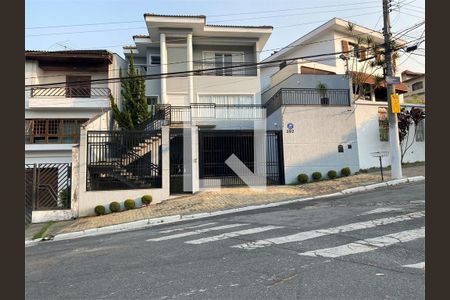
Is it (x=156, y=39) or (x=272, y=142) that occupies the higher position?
(x=156, y=39)

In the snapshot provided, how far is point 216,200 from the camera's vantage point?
14.0 m

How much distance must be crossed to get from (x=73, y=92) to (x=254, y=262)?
21729 millimetres

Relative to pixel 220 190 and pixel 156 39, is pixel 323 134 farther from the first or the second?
pixel 156 39

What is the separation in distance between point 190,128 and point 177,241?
28.5 ft

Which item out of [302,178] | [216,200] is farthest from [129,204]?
[302,178]

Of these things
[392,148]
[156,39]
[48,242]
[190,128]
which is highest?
[156,39]

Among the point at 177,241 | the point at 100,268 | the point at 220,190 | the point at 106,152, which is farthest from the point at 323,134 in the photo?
the point at 100,268

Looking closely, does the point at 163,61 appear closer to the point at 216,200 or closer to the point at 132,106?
the point at 132,106

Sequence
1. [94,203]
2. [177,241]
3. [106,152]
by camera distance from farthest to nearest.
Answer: [106,152], [94,203], [177,241]

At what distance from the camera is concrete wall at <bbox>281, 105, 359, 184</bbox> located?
1734 centimetres

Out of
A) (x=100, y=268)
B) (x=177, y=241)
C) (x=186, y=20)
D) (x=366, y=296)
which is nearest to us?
(x=366, y=296)

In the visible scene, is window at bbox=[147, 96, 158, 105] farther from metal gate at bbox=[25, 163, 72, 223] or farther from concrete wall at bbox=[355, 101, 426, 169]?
concrete wall at bbox=[355, 101, 426, 169]

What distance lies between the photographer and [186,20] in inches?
901

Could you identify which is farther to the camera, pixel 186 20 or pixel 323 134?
pixel 186 20
